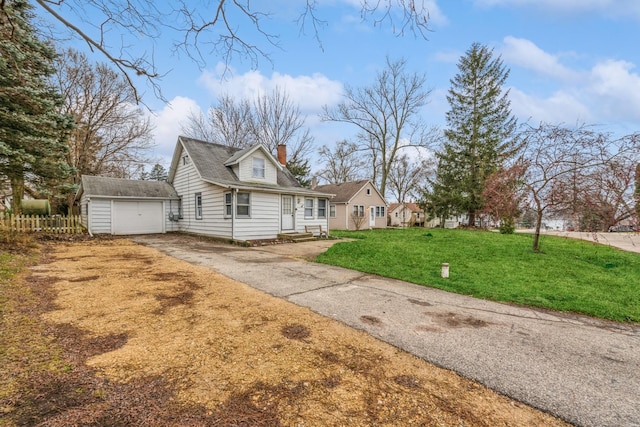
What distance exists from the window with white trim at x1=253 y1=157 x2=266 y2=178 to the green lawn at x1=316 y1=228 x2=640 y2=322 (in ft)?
23.4

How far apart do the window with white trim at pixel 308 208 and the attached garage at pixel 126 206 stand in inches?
305

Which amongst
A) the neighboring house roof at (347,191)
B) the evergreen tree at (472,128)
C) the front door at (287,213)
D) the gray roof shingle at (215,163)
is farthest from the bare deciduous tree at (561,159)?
the evergreen tree at (472,128)

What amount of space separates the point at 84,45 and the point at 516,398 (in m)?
5.79

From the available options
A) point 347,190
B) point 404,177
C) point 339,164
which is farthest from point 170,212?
point 404,177

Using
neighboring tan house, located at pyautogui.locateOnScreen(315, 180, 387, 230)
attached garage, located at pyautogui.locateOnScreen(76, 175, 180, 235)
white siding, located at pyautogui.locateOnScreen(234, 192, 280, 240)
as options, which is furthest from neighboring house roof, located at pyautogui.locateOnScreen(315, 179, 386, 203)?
attached garage, located at pyautogui.locateOnScreen(76, 175, 180, 235)

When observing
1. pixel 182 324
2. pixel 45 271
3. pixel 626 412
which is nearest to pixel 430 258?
pixel 626 412

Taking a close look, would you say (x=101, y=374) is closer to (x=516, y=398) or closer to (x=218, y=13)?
(x=516, y=398)

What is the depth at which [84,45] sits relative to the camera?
11.1 feet

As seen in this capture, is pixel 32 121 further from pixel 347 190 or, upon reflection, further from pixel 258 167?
pixel 347 190

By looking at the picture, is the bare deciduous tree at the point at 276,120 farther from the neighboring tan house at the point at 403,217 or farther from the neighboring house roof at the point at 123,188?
the neighboring tan house at the point at 403,217

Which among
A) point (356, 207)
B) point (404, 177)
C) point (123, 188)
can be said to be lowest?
point (356, 207)

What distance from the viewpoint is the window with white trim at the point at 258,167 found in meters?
15.0

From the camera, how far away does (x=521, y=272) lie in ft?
24.2

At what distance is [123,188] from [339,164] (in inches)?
1085
